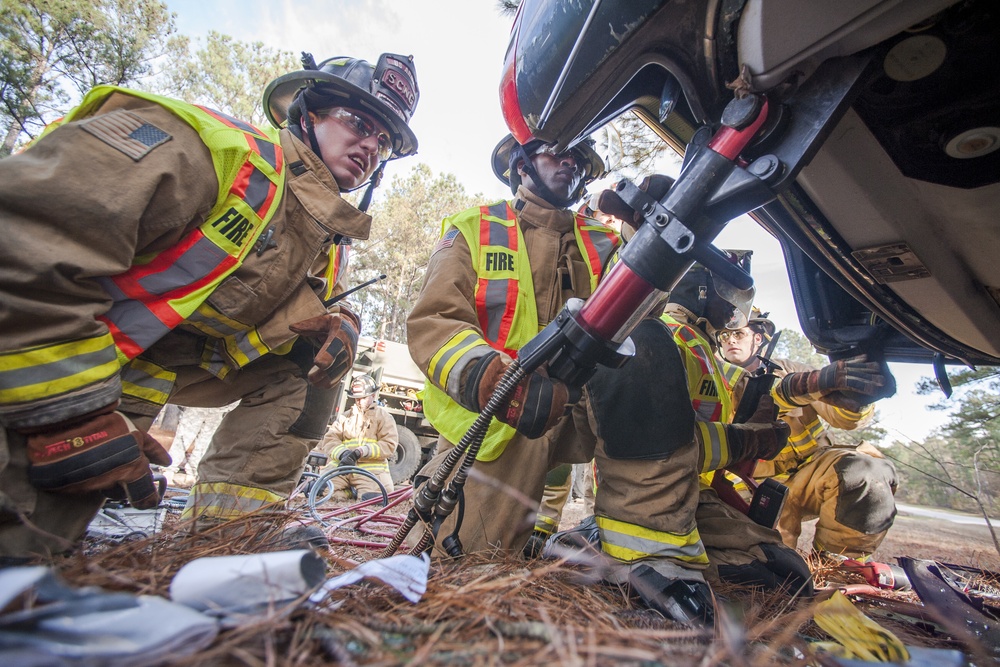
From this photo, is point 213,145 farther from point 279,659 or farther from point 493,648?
point 493,648

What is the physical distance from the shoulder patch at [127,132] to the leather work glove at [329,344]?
0.79 metres

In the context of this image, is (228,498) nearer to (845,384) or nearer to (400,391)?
(845,384)

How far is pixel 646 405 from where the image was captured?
61.8 inches

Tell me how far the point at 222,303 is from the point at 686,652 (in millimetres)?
1785

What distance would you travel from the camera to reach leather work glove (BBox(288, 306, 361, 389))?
1949mm

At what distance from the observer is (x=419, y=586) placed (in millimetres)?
882

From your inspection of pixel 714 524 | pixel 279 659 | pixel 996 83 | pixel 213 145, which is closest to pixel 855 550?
pixel 714 524

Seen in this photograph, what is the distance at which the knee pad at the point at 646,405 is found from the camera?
1549 millimetres

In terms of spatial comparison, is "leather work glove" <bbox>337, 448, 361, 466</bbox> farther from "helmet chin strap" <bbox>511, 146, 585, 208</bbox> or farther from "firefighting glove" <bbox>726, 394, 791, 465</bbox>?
"firefighting glove" <bbox>726, 394, 791, 465</bbox>

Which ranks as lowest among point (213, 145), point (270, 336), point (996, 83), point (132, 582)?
point (132, 582)

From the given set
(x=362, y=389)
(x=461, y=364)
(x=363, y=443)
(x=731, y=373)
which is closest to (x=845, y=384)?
(x=731, y=373)

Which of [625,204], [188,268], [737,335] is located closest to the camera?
[625,204]

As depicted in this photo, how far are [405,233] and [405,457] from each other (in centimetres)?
1557

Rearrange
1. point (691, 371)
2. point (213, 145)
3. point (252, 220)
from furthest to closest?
point (691, 371) < point (252, 220) < point (213, 145)
